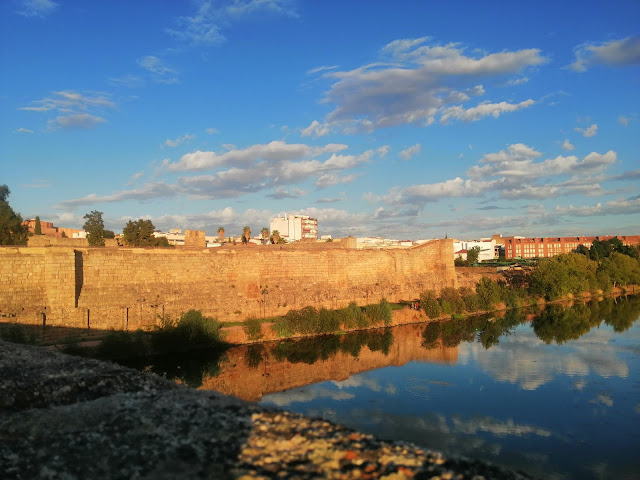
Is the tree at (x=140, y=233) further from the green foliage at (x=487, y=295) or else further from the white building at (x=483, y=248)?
the white building at (x=483, y=248)

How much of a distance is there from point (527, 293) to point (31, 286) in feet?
89.7

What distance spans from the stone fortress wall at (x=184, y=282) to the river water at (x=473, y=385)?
2602mm

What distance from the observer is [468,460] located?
17.1 ft

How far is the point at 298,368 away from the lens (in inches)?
615

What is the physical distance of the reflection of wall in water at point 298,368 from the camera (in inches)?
529

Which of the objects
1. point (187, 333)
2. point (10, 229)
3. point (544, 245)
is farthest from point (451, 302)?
point (544, 245)

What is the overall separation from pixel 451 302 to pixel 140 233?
69.5 ft

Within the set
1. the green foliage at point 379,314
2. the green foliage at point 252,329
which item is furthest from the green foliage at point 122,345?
the green foliage at point 379,314

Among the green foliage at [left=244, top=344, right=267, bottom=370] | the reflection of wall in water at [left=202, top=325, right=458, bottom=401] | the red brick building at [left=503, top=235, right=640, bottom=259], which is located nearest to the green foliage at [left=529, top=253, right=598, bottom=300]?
the reflection of wall in water at [left=202, top=325, right=458, bottom=401]

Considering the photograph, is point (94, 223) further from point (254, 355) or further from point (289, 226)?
point (289, 226)

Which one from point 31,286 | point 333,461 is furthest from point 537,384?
point 31,286

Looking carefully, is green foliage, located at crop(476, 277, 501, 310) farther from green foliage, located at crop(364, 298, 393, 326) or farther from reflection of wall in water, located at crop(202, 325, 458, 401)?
reflection of wall in water, located at crop(202, 325, 458, 401)

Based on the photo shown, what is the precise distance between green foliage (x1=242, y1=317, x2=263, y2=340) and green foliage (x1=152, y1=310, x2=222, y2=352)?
117cm

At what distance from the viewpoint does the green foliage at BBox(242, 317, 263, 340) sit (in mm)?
18438
